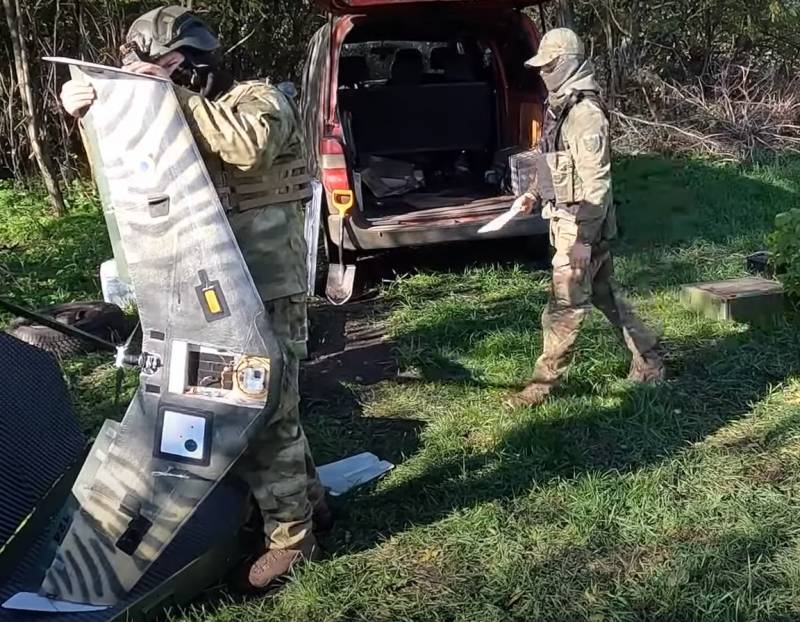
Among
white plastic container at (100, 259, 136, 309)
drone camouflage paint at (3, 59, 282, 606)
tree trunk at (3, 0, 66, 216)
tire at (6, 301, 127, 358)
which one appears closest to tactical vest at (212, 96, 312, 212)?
drone camouflage paint at (3, 59, 282, 606)

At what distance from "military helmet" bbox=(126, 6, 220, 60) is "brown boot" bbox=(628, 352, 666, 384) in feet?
8.60

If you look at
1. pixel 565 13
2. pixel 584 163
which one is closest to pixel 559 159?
pixel 584 163

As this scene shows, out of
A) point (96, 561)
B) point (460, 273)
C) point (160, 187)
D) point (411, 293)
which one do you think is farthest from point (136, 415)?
point (460, 273)

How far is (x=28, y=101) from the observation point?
849cm

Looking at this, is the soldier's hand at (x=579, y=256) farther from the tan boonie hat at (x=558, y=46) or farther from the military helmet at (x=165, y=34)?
the military helmet at (x=165, y=34)

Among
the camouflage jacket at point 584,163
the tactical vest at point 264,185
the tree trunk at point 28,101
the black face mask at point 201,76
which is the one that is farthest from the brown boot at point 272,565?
the tree trunk at point 28,101

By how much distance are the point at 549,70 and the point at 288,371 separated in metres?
2.05

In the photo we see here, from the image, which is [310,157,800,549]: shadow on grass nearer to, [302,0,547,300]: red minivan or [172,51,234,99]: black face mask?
[302,0,547,300]: red minivan

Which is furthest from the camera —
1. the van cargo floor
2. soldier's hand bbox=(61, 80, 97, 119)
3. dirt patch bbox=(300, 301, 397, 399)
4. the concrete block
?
the van cargo floor

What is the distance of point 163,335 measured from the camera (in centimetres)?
274

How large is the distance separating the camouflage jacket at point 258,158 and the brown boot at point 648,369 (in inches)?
80.8

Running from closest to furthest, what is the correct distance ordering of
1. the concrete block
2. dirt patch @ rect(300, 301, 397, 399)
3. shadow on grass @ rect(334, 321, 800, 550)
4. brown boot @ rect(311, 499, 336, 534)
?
1. brown boot @ rect(311, 499, 336, 534)
2. shadow on grass @ rect(334, 321, 800, 550)
3. dirt patch @ rect(300, 301, 397, 399)
4. the concrete block

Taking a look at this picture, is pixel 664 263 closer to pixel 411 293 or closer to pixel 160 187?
pixel 411 293

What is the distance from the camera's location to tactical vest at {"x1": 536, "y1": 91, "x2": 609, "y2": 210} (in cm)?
412
